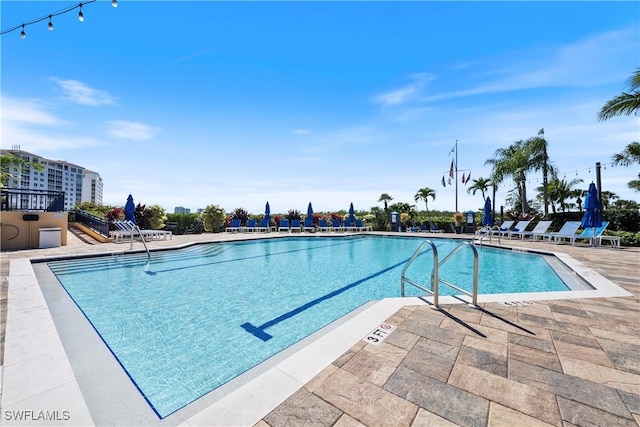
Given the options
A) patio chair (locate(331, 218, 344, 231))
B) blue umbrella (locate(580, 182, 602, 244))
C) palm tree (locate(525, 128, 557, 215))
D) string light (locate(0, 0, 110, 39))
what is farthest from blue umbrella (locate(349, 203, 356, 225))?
string light (locate(0, 0, 110, 39))

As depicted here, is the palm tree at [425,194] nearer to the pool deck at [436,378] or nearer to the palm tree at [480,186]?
the palm tree at [480,186]

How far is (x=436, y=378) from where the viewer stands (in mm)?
1970

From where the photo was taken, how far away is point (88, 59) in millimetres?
8828

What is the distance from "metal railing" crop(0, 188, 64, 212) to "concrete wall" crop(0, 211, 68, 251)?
1061 millimetres

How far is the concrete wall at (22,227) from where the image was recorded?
347 inches

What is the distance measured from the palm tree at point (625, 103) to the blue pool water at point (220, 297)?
7.07 metres

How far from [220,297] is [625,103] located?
15652 millimetres

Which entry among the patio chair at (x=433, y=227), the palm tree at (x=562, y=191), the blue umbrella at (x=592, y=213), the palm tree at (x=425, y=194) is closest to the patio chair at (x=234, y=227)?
the patio chair at (x=433, y=227)

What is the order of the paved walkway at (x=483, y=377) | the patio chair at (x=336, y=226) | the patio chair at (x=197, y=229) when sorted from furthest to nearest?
the patio chair at (x=336, y=226) < the patio chair at (x=197, y=229) < the paved walkway at (x=483, y=377)

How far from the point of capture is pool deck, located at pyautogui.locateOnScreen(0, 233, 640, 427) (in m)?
1.61

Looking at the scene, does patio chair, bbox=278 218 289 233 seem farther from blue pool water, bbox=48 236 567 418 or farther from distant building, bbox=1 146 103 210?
distant building, bbox=1 146 103 210

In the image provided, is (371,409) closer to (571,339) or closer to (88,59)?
(571,339)

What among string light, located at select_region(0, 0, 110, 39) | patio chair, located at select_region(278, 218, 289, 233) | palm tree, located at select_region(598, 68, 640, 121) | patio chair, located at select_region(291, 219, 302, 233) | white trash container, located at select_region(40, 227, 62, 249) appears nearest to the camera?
string light, located at select_region(0, 0, 110, 39)

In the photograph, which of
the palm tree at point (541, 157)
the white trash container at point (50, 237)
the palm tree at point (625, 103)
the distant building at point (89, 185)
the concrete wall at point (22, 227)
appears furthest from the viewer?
the distant building at point (89, 185)
